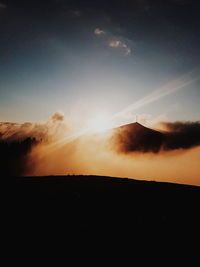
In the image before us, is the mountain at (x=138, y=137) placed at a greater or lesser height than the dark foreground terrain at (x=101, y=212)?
greater

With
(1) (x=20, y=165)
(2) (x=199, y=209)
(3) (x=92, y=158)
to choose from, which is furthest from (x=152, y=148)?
(2) (x=199, y=209)

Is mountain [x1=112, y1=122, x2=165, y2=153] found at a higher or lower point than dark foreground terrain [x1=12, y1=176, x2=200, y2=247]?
higher

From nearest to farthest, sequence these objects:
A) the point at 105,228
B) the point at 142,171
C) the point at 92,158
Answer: the point at 105,228
the point at 92,158
the point at 142,171

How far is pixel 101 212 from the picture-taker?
333 inches

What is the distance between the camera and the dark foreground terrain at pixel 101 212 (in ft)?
22.8

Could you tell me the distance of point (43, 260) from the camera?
5504 millimetres

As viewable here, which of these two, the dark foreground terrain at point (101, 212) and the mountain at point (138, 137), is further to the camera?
the mountain at point (138, 137)

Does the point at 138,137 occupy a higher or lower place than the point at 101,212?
higher

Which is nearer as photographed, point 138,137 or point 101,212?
point 101,212

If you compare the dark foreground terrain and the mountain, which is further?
the mountain

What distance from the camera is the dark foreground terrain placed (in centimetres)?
696

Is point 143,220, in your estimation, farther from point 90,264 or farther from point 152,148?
point 152,148

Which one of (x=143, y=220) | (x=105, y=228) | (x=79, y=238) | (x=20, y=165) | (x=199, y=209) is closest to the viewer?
(x=79, y=238)

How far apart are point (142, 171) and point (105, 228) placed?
575ft
